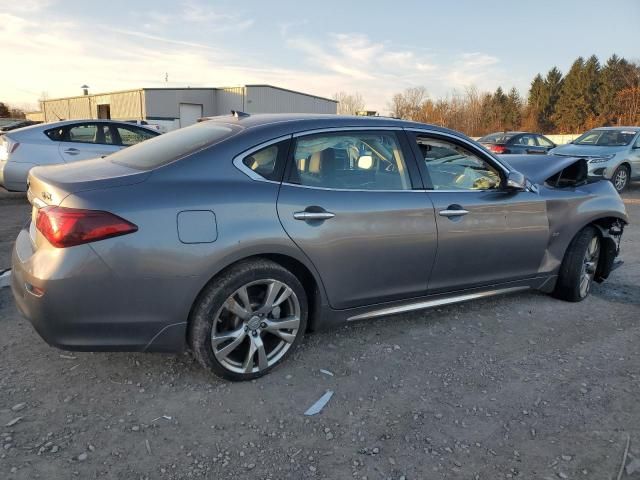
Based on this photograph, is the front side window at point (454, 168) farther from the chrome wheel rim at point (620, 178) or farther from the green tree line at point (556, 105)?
the green tree line at point (556, 105)

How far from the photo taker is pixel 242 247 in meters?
2.72

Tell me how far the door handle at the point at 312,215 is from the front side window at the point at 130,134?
690 centimetres

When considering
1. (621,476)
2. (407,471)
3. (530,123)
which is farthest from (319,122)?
(530,123)

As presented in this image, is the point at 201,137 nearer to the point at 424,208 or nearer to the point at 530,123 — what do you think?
the point at 424,208

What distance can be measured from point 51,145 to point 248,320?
6.93 metres

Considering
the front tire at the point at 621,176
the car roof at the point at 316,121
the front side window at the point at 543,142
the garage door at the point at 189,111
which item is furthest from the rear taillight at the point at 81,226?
the garage door at the point at 189,111

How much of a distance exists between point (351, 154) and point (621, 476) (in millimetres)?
2254

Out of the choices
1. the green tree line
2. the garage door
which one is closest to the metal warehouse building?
the garage door

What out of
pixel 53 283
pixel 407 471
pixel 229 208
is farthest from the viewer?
pixel 229 208

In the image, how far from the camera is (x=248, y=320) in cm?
288

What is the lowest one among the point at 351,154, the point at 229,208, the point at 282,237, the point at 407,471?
the point at 407,471

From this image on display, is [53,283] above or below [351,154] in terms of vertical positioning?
below

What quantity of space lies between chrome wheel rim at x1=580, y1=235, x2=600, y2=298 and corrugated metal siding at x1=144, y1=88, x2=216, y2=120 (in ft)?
117

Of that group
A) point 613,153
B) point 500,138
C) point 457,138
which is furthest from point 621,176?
point 457,138
